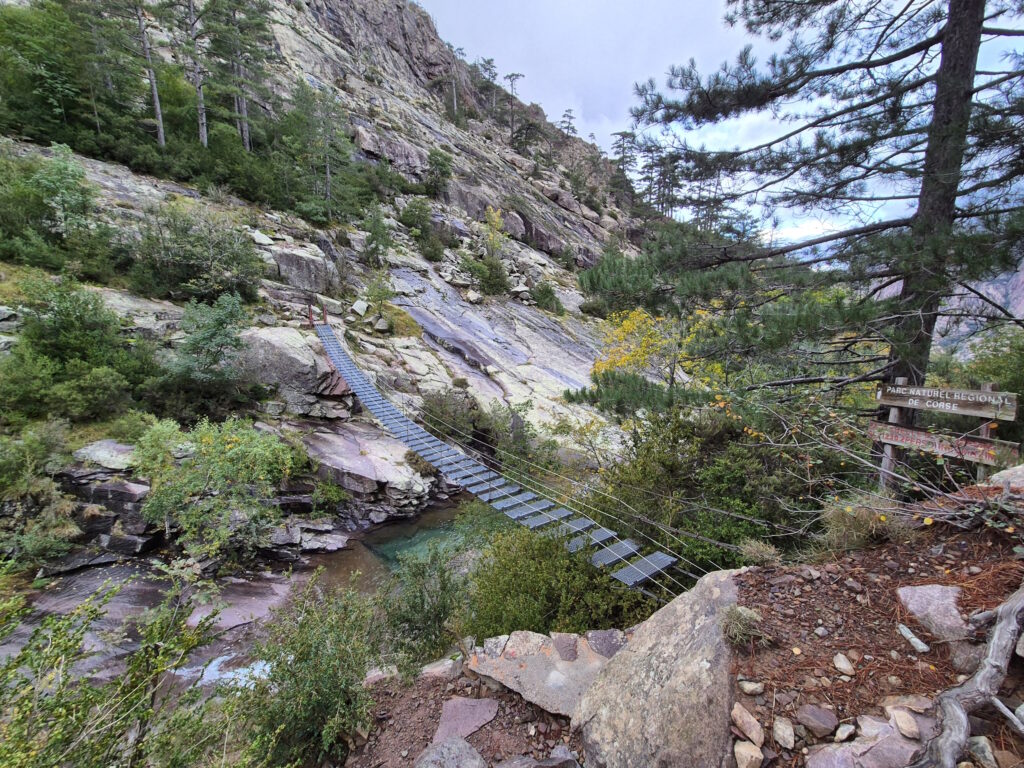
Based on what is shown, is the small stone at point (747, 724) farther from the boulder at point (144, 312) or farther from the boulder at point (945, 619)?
the boulder at point (144, 312)

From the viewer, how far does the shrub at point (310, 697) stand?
2.47m

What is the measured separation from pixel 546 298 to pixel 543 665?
1753cm

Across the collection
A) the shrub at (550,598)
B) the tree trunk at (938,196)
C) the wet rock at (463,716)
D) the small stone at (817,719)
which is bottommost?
the wet rock at (463,716)

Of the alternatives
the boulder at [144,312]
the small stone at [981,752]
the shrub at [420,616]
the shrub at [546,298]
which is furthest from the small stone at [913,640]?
the shrub at [546,298]

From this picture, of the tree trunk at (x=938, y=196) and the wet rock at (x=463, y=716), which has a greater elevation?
the tree trunk at (x=938, y=196)

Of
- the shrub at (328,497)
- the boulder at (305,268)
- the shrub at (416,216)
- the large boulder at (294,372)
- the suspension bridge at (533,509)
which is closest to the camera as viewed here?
the suspension bridge at (533,509)

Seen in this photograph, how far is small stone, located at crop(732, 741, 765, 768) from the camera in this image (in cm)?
159

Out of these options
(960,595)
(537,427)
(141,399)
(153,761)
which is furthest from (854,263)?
(141,399)

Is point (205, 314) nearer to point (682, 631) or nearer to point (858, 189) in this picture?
point (682, 631)

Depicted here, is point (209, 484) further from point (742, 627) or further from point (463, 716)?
point (742, 627)

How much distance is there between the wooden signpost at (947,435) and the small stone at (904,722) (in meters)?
1.63

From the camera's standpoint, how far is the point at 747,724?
67.0 inches

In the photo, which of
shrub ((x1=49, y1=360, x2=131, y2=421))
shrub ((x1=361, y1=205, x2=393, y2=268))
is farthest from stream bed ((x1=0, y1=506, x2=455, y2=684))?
shrub ((x1=361, y1=205, x2=393, y2=268))

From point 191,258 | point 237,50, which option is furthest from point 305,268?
point 237,50
